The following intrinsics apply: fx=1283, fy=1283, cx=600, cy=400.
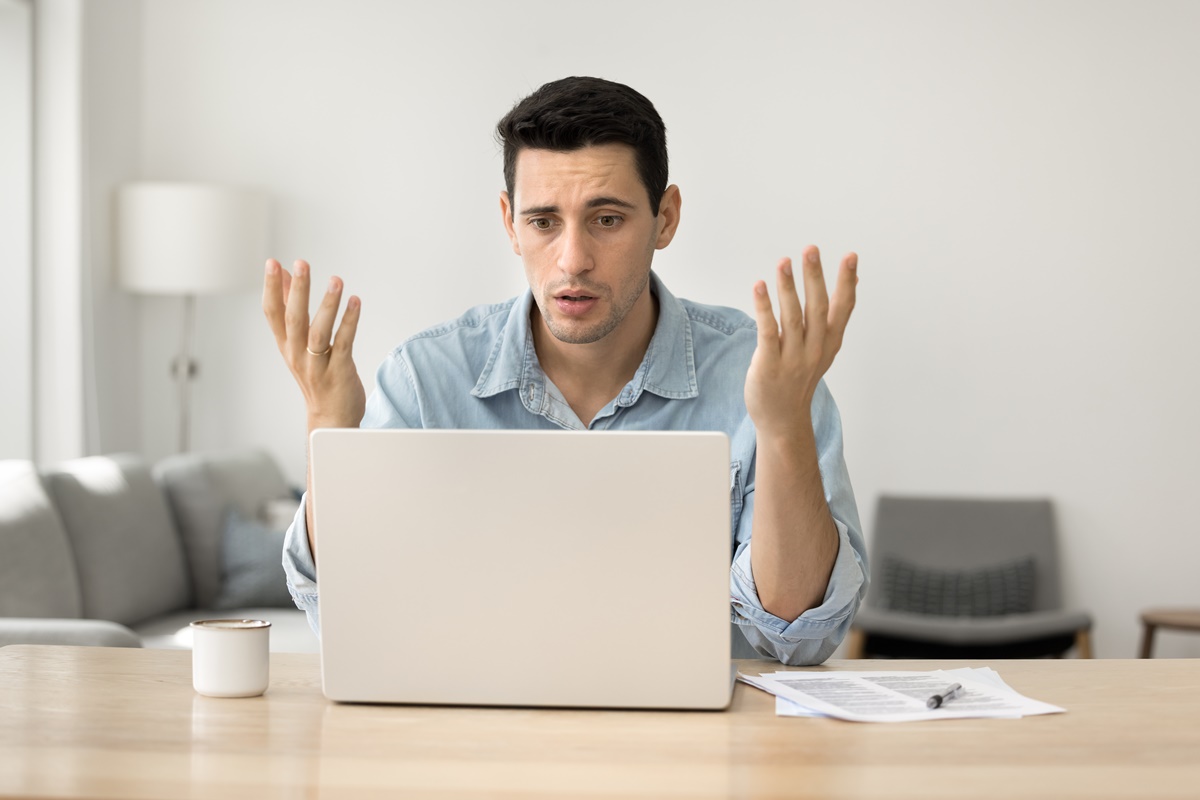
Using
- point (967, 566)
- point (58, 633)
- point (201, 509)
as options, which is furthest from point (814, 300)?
point (967, 566)

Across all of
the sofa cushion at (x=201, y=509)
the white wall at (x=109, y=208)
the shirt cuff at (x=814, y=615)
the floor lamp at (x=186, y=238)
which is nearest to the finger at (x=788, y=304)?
the shirt cuff at (x=814, y=615)

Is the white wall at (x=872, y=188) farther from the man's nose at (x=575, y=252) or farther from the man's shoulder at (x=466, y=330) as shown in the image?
→ the man's nose at (x=575, y=252)

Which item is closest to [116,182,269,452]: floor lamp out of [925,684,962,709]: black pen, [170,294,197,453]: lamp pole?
[170,294,197,453]: lamp pole

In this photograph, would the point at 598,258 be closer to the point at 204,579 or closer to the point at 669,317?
the point at 669,317

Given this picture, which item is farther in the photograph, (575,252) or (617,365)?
(617,365)

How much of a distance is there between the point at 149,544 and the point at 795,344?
2.82 m

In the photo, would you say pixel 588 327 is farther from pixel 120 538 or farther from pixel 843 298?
pixel 120 538

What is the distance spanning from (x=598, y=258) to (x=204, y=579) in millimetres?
2644

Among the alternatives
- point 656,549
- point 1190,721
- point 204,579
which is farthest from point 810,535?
point 204,579

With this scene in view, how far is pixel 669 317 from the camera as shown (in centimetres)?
192

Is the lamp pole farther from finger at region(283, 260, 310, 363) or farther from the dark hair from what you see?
finger at region(283, 260, 310, 363)

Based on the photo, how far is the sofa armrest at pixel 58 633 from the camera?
243cm

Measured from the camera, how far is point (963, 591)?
4301 millimetres

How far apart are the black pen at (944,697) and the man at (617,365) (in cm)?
21
